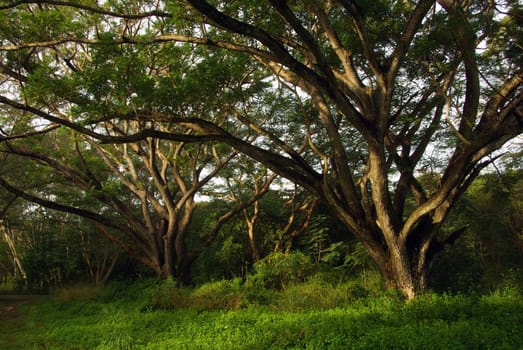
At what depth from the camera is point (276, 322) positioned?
6.36 m

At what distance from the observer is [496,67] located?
7.77 m

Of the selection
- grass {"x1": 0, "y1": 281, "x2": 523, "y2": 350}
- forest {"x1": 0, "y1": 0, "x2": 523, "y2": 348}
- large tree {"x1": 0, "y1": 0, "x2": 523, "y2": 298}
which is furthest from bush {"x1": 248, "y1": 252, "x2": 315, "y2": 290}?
large tree {"x1": 0, "y1": 0, "x2": 523, "y2": 298}

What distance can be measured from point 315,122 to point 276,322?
22.4 feet

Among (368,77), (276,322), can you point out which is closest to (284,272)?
(276,322)

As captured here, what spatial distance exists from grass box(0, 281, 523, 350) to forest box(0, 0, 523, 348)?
89 millimetres

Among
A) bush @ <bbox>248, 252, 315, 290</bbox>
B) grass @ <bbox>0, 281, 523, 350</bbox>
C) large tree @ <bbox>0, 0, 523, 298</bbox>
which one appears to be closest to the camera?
grass @ <bbox>0, 281, 523, 350</bbox>

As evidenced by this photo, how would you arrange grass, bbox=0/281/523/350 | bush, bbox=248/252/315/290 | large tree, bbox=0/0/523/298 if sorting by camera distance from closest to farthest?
1. grass, bbox=0/281/523/350
2. large tree, bbox=0/0/523/298
3. bush, bbox=248/252/315/290

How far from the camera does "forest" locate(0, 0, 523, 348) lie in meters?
6.68

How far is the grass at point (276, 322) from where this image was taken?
15.7 ft

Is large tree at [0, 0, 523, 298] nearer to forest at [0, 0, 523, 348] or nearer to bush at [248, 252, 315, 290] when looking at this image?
forest at [0, 0, 523, 348]

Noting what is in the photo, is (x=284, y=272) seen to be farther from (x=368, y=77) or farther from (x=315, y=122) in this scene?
(x=368, y=77)

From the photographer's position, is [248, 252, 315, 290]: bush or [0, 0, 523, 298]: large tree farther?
[248, 252, 315, 290]: bush

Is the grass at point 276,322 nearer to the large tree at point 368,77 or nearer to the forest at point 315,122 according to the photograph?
the forest at point 315,122

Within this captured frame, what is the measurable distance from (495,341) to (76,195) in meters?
14.8
